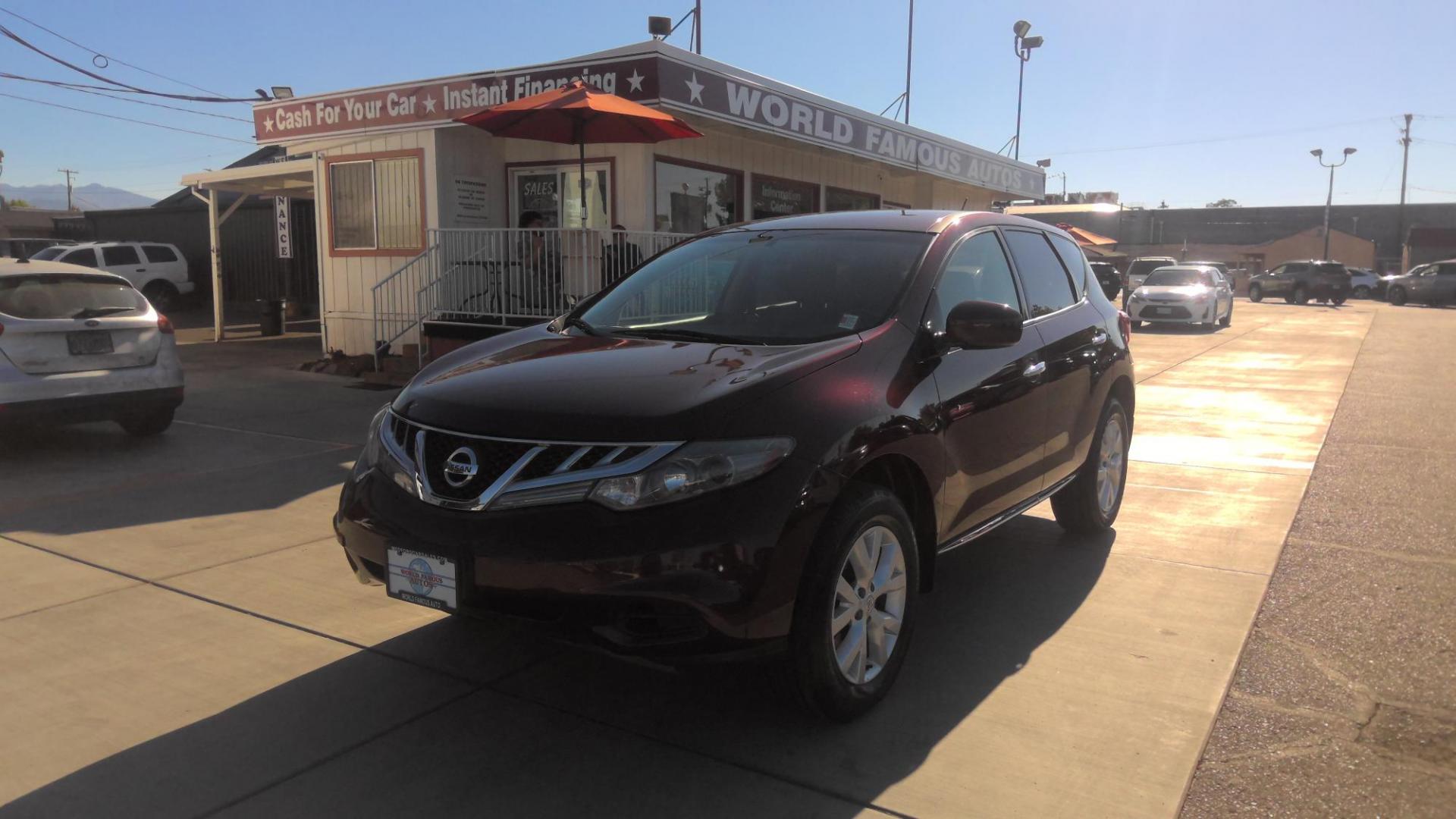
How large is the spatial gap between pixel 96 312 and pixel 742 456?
6578 mm

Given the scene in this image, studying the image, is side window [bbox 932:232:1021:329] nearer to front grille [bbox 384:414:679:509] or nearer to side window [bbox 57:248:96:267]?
front grille [bbox 384:414:679:509]

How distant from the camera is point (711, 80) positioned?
12.1 metres

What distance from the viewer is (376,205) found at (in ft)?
45.7

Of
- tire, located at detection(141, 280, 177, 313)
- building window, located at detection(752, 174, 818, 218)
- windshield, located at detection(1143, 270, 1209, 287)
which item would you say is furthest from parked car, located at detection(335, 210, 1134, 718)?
tire, located at detection(141, 280, 177, 313)

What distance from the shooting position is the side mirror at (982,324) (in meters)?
3.79

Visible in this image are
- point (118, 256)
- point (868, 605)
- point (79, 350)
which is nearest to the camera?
point (868, 605)

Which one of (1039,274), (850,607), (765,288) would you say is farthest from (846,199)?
(850,607)

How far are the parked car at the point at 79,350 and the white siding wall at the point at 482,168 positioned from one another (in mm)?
5493

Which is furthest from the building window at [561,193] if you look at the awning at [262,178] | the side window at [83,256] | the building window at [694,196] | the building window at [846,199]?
the side window at [83,256]

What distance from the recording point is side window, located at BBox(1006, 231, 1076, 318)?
488cm

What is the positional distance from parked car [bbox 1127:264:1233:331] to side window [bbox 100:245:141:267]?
72.5ft

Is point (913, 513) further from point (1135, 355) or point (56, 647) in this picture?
point (1135, 355)

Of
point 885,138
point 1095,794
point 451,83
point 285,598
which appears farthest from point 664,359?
point 885,138

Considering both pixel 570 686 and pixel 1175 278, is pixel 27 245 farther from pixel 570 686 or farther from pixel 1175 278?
pixel 570 686
